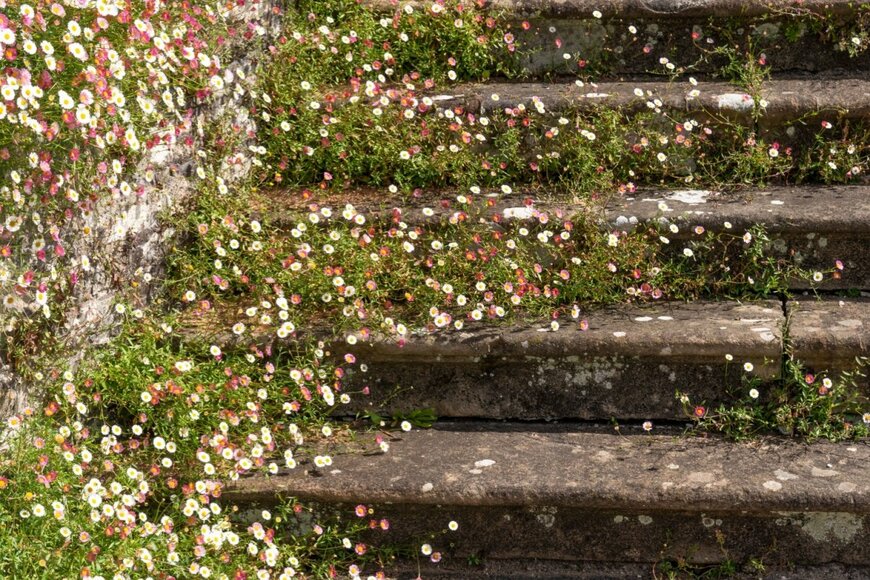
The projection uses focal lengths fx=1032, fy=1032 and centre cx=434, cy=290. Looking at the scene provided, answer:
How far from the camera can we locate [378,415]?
3387mm

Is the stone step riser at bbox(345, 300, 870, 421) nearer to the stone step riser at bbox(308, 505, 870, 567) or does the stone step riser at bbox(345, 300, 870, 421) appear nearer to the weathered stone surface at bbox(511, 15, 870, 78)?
the stone step riser at bbox(308, 505, 870, 567)

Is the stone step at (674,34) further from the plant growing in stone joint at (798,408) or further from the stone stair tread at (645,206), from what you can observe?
the plant growing in stone joint at (798,408)

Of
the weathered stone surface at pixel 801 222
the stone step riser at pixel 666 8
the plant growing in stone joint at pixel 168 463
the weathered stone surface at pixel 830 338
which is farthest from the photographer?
the stone step riser at pixel 666 8

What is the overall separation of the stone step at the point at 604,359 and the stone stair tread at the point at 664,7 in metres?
1.29

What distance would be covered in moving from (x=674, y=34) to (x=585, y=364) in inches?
64.6

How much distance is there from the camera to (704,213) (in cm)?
352

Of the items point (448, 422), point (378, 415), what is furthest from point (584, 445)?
point (378, 415)

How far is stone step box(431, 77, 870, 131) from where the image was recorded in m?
3.77

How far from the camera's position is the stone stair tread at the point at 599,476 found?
9.43 feet

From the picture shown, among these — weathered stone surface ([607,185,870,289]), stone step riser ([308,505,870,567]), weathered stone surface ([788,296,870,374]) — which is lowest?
stone step riser ([308,505,870,567])

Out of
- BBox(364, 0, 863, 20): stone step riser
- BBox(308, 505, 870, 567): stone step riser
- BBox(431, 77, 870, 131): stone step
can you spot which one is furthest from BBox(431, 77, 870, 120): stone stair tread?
BBox(308, 505, 870, 567): stone step riser

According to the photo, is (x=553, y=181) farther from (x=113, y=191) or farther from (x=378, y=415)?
(x=113, y=191)

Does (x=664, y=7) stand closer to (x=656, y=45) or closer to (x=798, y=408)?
(x=656, y=45)

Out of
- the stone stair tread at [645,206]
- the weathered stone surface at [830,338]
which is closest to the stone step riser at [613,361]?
the weathered stone surface at [830,338]
